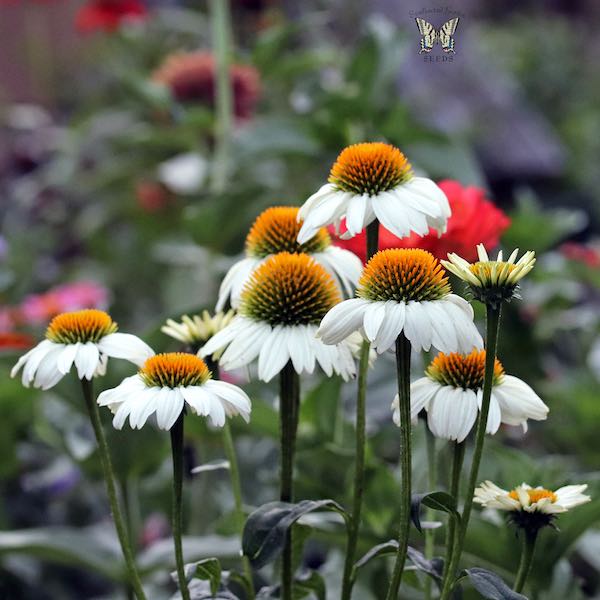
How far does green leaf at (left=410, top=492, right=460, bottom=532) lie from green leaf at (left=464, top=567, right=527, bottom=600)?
26mm

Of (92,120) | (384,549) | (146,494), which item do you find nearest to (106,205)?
(92,120)

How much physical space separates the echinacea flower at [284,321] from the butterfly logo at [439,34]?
14 cm

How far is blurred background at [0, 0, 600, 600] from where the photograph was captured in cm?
67

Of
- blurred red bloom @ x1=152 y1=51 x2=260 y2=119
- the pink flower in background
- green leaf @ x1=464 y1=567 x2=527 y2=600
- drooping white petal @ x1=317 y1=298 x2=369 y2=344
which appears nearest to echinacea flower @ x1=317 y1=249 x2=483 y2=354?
drooping white petal @ x1=317 y1=298 x2=369 y2=344

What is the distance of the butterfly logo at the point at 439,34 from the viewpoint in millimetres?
495

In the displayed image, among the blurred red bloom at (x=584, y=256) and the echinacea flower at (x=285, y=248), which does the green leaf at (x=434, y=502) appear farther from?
the blurred red bloom at (x=584, y=256)

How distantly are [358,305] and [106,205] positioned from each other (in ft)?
4.61

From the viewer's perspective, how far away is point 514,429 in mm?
1057

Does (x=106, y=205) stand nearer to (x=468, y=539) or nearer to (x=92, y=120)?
(x=92, y=120)

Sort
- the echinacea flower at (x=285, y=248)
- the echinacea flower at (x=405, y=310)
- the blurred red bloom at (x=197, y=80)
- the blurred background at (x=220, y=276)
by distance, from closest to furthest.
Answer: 1. the echinacea flower at (x=405, y=310)
2. the echinacea flower at (x=285, y=248)
3. the blurred background at (x=220, y=276)
4. the blurred red bloom at (x=197, y=80)

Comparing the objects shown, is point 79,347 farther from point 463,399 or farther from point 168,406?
point 463,399

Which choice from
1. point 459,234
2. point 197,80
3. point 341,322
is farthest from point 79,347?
point 197,80

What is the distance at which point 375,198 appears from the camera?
0.42 meters

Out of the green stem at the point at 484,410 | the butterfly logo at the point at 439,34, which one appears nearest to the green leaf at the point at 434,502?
the green stem at the point at 484,410
